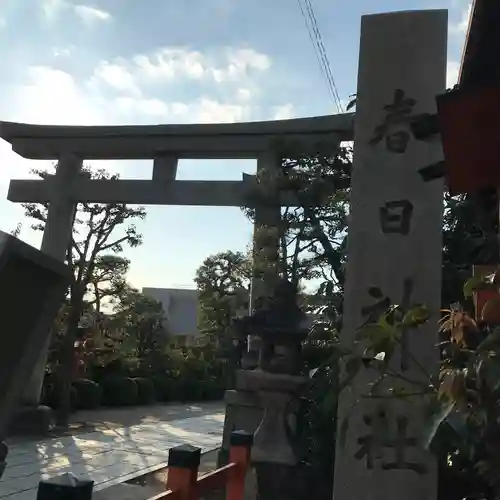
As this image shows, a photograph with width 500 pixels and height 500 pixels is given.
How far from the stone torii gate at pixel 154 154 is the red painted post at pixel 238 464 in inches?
127

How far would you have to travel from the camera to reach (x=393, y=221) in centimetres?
414

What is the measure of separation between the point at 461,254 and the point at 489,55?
14.6ft

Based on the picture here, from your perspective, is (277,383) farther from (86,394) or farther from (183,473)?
(86,394)

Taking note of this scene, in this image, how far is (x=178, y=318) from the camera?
111ft

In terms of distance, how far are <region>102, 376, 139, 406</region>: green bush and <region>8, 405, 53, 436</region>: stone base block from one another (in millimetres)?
5826

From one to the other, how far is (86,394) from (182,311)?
2003 centimetres

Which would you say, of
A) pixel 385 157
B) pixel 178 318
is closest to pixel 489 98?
pixel 385 157

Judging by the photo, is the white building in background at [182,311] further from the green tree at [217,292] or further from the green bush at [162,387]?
the green bush at [162,387]

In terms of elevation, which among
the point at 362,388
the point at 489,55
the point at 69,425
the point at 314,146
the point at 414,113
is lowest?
the point at 69,425

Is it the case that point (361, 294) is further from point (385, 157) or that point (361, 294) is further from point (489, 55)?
point (489, 55)

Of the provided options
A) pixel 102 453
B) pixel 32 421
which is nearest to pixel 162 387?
pixel 32 421

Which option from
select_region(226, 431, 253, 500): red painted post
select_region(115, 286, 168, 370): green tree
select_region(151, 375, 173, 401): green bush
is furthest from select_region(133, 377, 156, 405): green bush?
select_region(226, 431, 253, 500): red painted post

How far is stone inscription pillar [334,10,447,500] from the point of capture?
381 cm

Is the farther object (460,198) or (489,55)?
(460,198)
